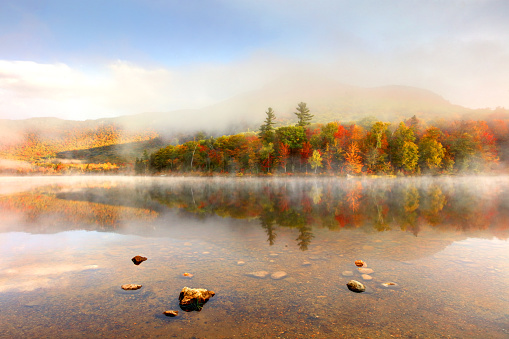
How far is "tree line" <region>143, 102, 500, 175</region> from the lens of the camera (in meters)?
93.5

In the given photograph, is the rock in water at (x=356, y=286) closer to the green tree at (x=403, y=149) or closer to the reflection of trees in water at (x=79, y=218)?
the reflection of trees in water at (x=79, y=218)

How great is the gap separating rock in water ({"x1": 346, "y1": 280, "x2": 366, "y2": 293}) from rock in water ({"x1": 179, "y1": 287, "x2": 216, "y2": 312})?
12.3ft

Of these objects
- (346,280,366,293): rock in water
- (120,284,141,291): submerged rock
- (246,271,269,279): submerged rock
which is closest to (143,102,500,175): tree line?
(246,271,269,279): submerged rock

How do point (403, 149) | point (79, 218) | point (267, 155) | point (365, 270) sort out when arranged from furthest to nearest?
1. point (267, 155)
2. point (403, 149)
3. point (79, 218)
4. point (365, 270)

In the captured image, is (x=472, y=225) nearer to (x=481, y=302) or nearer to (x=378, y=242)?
(x=378, y=242)

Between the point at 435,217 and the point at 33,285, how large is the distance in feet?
70.1

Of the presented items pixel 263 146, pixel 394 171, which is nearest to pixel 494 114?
pixel 394 171

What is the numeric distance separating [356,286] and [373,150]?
318 feet

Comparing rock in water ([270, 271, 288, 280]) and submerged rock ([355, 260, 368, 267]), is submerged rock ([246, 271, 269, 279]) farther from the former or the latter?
submerged rock ([355, 260, 368, 267])

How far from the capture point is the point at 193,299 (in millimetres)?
5852

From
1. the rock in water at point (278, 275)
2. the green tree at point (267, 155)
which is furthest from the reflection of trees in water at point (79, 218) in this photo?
the green tree at point (267, 155)

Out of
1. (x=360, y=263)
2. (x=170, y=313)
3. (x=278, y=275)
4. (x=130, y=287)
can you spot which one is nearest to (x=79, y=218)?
(x=130, y=287)

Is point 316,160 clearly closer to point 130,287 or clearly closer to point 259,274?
point 259,274

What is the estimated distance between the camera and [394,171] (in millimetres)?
95562
